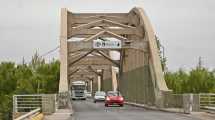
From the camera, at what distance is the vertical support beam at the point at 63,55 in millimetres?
55000

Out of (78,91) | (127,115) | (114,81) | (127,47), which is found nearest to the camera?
(127,115)

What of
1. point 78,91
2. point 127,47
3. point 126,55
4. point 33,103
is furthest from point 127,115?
point 78,91

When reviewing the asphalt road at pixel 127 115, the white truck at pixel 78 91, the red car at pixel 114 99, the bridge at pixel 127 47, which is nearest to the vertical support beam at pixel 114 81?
the white truck at pixel 78 91

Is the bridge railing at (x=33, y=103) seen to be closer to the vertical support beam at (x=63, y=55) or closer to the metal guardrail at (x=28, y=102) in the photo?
the metal guardrail at (x=28, y=102)

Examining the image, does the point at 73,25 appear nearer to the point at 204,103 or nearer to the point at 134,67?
the point at 134,67

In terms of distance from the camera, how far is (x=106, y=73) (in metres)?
115

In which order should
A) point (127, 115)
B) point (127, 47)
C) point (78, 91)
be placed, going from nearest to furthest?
point (127, 115), point (127, 47), point (78, 91)

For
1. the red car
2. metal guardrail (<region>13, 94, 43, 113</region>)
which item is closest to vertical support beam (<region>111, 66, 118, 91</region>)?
the red car

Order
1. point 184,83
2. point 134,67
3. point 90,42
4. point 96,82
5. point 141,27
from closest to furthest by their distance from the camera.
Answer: point 184,83
point 90,42
point 141,27
point 134,67
point 96,82

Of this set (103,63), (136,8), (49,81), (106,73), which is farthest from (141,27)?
(106,73)

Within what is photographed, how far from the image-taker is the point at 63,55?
59594 mm

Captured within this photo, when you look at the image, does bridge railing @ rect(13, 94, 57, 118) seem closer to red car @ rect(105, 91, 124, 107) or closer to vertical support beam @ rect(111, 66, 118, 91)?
red car @ rect(105, 91, 124, 107)

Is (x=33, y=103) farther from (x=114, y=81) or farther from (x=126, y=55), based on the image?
(x=114, y=81)

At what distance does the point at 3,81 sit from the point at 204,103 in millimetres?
28433
